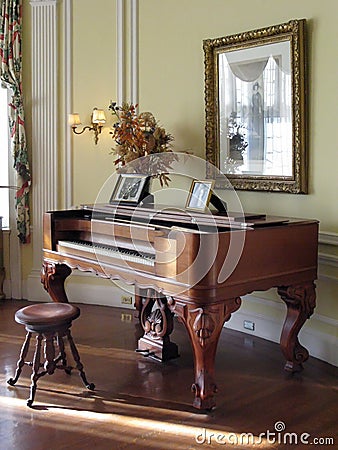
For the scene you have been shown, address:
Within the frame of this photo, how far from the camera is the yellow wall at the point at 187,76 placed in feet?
12.7

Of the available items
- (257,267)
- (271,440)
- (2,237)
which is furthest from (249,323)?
(2,237)

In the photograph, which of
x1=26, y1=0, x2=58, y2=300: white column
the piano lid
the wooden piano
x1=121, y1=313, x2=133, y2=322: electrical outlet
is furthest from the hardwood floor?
x1=26, y1=0, x2=58, y2=300: white column

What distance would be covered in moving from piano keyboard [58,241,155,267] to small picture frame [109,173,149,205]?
440mm

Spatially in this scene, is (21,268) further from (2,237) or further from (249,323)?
(249,323)

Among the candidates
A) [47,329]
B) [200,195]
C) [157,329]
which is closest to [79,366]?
[47,329]

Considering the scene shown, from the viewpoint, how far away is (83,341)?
4379mm

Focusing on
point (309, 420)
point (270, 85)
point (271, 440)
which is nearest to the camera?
point (271, 440)

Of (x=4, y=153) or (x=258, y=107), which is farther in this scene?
(x=4, y=153)

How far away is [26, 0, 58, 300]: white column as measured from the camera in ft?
17.9

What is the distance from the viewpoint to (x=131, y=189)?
171 inches

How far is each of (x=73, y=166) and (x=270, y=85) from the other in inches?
84.4

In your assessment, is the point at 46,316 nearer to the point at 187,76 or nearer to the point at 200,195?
the point at 200,195

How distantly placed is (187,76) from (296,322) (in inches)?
86.2

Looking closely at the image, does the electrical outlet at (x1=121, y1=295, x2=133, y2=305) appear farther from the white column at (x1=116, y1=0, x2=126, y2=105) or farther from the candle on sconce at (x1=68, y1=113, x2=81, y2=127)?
the white column at (x1=116, y1=0, x2=126, y2=105)
